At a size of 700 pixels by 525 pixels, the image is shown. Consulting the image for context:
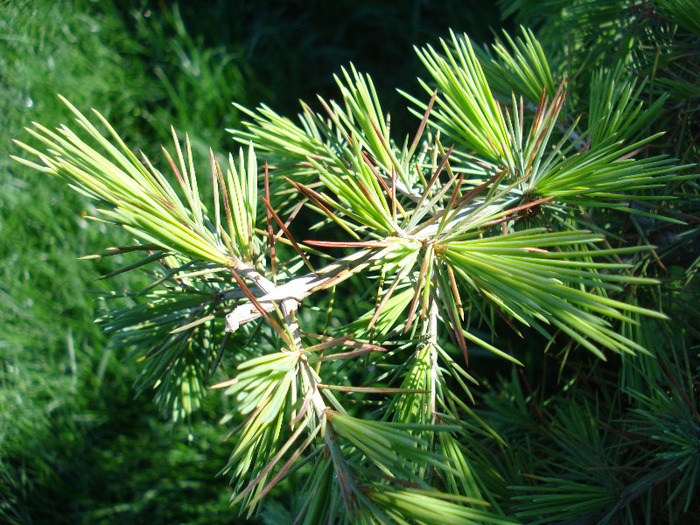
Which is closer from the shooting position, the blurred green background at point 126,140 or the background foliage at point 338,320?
the background foliage at point 338,320

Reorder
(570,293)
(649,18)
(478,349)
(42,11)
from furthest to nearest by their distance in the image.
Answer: (42,11) → (478,349) → (649,18) → (570,293)

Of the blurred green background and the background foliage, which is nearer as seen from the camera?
the background foliage

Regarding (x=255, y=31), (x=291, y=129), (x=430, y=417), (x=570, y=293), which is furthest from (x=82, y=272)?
(x=570, y=293)

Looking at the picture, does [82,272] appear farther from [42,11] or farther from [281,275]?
[281,275]

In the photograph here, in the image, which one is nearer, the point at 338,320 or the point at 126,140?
the point at 338,320

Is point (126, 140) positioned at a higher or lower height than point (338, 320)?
higher
